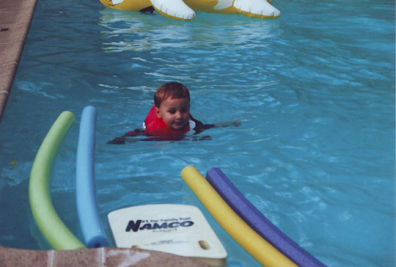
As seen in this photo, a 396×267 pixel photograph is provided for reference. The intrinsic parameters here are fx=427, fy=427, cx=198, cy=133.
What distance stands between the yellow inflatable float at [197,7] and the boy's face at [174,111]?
15.6ft

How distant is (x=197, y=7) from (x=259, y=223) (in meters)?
7.37

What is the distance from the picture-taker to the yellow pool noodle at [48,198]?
218cm

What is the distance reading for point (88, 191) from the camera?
103 inches

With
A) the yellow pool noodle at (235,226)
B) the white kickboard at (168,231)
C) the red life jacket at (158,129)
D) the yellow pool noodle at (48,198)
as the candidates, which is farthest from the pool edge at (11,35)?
the yellow pool noodle at (235,226)

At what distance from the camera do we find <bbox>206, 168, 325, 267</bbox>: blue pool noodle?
7.29ft

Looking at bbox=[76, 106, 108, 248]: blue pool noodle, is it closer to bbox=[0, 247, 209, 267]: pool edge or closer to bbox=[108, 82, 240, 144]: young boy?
bbox=[0, 247, 209, 267]: pool edge

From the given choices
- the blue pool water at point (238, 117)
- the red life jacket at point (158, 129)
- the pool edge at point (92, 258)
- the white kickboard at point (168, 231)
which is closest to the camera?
the pool edge at point (92, 258)

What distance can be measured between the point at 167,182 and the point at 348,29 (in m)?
6.30

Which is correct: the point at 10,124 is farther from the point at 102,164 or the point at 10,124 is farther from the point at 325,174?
the point at 325,174

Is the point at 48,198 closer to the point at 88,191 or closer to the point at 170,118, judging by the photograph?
the point at 88,191

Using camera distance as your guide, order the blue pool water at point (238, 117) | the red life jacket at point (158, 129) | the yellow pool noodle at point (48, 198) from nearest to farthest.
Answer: the yellow pool noodle at point (48, 198), the blue pool water at point (238, 117), the red life jacket at point (158, 129)

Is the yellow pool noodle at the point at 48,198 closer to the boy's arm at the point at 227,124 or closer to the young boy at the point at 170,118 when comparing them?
the young boy at the point at 170,118

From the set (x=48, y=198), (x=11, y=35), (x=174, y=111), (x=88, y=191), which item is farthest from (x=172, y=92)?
(x=11, y=35)

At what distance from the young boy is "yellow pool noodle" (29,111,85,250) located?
575 mm
